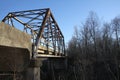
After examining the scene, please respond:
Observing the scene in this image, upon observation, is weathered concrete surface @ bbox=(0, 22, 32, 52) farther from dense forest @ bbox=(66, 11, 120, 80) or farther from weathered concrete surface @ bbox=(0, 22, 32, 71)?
dense forest @ bbox=(66, 11, 120, 80)

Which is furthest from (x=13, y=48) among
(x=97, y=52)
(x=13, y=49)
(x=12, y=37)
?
(x=97, y=52)

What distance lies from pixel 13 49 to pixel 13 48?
192 millimetres

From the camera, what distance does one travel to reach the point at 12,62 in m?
9.67

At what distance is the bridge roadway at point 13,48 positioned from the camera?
780 centimetres

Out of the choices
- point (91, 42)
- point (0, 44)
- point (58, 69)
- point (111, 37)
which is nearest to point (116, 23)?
point (111, 37)

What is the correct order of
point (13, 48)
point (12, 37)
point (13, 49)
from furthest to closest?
point (13, 49)
point (13, 48)
point (12, 37)

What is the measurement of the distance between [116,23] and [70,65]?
1166 inches

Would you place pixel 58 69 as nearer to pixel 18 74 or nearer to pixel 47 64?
pixel 47 64

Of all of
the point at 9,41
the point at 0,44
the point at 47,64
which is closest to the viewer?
the point at 0,44

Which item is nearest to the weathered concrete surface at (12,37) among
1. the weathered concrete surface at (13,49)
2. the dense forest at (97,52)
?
the weathered concrete surface at (13,49)

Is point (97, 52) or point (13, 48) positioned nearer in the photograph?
point (13, 48)

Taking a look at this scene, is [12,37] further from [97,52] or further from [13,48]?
[97,52]

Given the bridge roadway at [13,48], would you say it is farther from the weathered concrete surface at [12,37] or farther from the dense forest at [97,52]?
the dense forest at [97,52]

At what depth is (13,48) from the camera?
9102 millimetres
